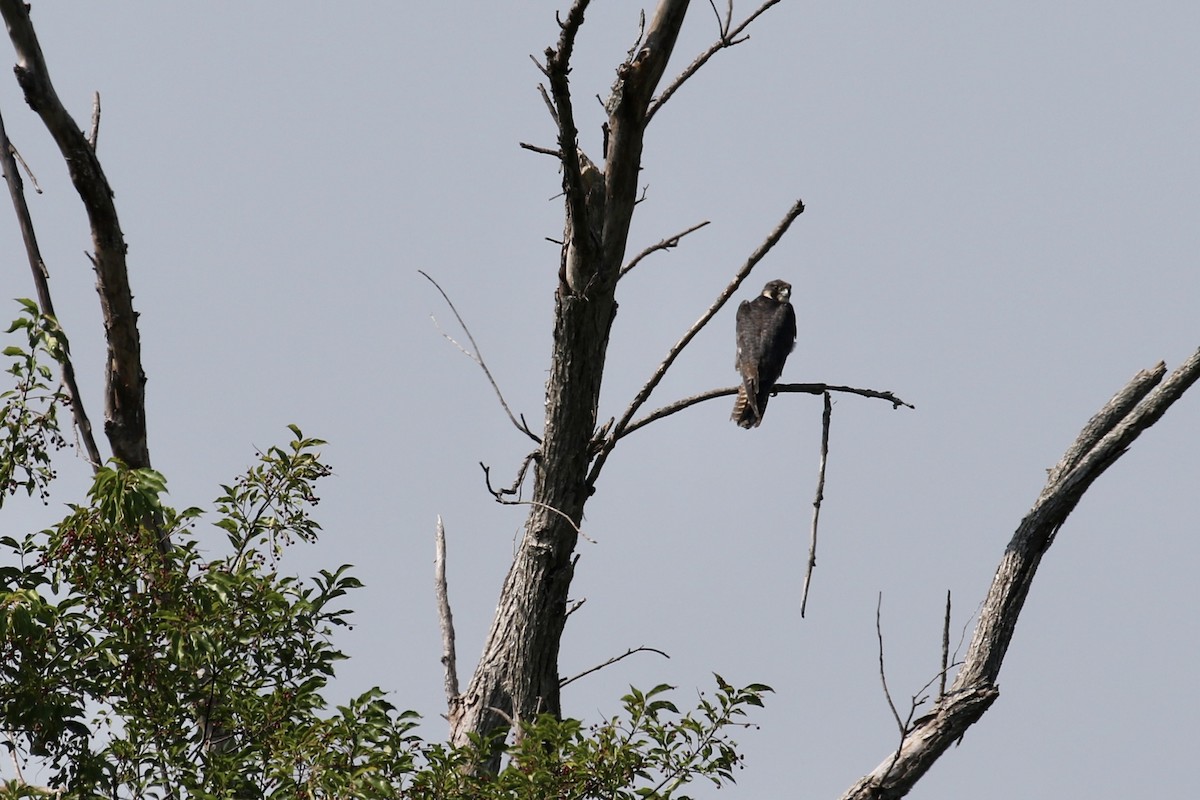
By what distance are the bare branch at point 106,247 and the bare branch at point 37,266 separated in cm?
27

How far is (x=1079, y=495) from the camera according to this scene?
7531 mm

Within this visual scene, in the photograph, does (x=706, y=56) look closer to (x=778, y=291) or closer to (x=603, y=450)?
(x=603, y=450)

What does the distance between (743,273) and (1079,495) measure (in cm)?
225

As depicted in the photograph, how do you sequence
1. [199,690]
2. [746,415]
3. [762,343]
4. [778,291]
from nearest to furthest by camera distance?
1. [199,690]
2. [746,415]
3. [762,343]
4. [778,291]

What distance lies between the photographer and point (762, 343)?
1252cm

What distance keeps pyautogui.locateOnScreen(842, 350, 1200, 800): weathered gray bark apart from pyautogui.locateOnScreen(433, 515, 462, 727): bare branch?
2.81 m

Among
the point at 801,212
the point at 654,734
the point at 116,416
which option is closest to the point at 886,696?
the point at 654,734

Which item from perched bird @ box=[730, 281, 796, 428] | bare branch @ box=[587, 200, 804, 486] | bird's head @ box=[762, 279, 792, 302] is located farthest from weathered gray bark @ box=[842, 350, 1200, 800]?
bird's head @ box=[762, 279, 792, 302]

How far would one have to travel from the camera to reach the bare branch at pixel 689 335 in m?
7.79

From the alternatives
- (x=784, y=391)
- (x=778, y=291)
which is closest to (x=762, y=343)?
(x=778, y=291)

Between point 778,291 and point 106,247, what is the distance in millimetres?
7826

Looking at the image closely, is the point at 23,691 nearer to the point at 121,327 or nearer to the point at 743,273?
the point at 121,327

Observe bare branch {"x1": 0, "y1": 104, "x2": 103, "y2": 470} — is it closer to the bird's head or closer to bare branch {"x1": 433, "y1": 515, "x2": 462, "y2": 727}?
bare branch {"x1": 433, "y1": 515, "x2": 462, "y2": 727}

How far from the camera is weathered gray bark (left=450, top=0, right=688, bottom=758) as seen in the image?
734cm
